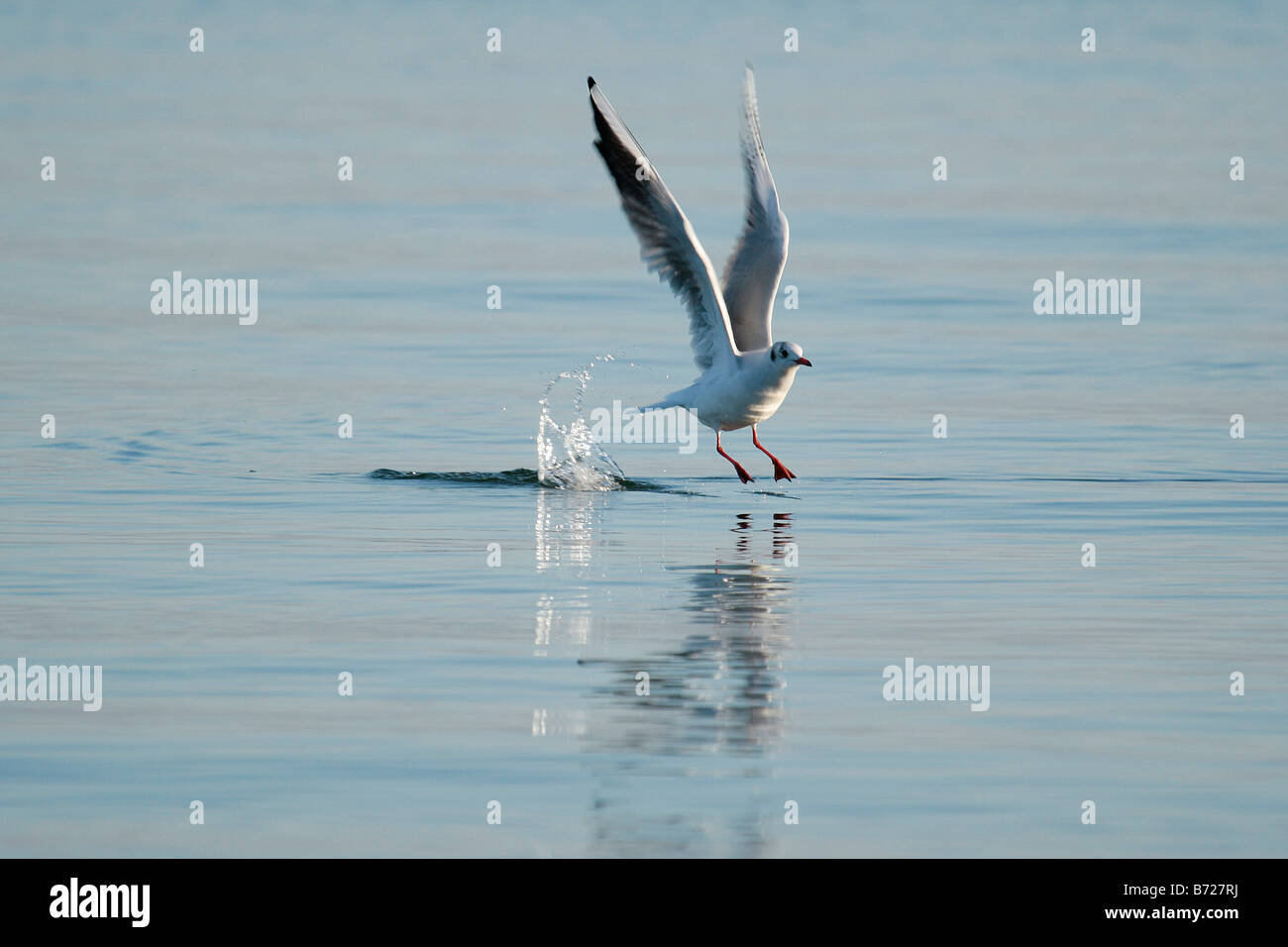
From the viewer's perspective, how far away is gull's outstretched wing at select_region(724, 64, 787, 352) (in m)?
14.1

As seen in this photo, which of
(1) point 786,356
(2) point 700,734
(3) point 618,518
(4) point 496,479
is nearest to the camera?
(2) point 700,734

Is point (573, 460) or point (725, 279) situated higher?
point (725, 279)

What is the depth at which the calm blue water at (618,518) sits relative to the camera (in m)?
7.37

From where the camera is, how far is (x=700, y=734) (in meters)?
8.00

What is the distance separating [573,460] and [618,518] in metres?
1.64

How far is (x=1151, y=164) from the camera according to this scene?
34.6 meters

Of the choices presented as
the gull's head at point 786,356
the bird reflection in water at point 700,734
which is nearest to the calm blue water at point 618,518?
the bird reflection in water at point 700,734

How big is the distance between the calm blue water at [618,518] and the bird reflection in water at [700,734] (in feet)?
0.08

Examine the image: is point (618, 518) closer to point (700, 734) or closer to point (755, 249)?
point (755, 249)

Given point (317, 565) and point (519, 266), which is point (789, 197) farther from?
point (317, 565)

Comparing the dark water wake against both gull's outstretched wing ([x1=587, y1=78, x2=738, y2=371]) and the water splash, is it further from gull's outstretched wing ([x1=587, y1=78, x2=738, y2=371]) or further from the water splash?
gull's outstretched wing ([x1=587, y1=78, x2=738, y2=371])

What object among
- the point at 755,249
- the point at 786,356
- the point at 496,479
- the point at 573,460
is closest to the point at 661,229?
the point at 786,356

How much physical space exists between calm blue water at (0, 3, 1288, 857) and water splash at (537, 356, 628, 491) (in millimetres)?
201

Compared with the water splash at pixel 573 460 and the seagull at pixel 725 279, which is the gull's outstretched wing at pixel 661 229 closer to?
the seagull at pixel 725 279
